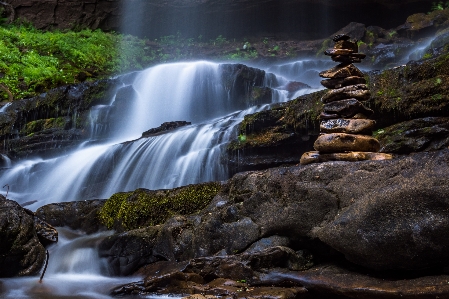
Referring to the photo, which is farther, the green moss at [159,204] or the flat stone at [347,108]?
the green moss at [159,204]

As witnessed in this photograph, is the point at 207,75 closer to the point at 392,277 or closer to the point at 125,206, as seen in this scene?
the point at 125,206

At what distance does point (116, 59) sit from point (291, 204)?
1988cm

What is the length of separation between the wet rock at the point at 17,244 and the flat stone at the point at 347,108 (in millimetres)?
4408

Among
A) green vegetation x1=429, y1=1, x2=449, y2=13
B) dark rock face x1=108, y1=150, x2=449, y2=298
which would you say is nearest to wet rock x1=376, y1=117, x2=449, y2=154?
dark rock face x1=108, y1=150, x2=449, y2=298

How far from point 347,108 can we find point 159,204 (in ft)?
9.97

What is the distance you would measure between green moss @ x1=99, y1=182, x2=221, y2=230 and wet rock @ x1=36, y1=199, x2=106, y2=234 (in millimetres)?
472

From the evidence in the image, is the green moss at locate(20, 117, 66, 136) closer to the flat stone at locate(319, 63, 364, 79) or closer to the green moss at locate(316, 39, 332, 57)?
the flat stone at locate(319, 63, 364, 79)

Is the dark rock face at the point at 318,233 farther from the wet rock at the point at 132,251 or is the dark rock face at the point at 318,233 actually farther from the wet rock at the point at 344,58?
the wet rock at the point at 344,58

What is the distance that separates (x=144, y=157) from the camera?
10.5m

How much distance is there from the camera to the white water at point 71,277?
504 centimetres

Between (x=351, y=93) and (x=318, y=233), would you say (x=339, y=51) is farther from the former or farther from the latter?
(x=318, y=233)

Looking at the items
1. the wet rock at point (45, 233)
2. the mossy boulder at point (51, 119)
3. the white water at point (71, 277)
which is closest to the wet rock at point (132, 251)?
the white water at point (71, 277)

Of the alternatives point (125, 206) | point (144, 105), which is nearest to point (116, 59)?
point (144, 105)

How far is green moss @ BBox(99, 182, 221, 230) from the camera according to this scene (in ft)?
20.9
